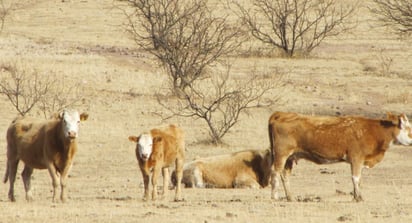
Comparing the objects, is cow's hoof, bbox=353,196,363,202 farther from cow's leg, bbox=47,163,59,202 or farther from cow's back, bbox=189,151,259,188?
cow's back, bbox=189,151,259,188

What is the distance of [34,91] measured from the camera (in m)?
33.3

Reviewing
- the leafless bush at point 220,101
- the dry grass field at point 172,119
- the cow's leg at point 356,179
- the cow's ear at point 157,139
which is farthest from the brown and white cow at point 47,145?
the leafless bush at point 220,101

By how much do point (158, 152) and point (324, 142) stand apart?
2490mm

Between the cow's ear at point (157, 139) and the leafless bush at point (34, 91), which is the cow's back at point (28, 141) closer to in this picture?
the cow's ear at point (157, 139)

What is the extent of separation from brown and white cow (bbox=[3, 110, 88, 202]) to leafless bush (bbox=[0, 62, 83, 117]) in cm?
1154

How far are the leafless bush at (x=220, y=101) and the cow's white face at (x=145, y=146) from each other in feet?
32.5

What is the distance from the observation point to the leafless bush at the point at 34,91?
3141 cm

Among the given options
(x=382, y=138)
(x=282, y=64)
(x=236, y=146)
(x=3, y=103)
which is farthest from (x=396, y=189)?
(x=282, y=64)

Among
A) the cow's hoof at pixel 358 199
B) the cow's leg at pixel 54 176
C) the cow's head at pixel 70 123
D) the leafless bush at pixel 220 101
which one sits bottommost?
the cow's hoof at pixel 358 199

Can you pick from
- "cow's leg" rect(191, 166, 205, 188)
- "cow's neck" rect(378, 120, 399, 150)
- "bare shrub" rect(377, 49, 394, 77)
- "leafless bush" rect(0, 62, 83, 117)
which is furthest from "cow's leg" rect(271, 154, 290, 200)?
"bare shrub" rect(377, 49, 394, 77)

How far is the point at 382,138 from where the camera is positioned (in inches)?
703

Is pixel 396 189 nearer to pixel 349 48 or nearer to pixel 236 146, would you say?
pixel 236 146

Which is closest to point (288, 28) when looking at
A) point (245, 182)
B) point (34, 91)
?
point (34, 91)

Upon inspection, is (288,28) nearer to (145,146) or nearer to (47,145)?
(145,146)
